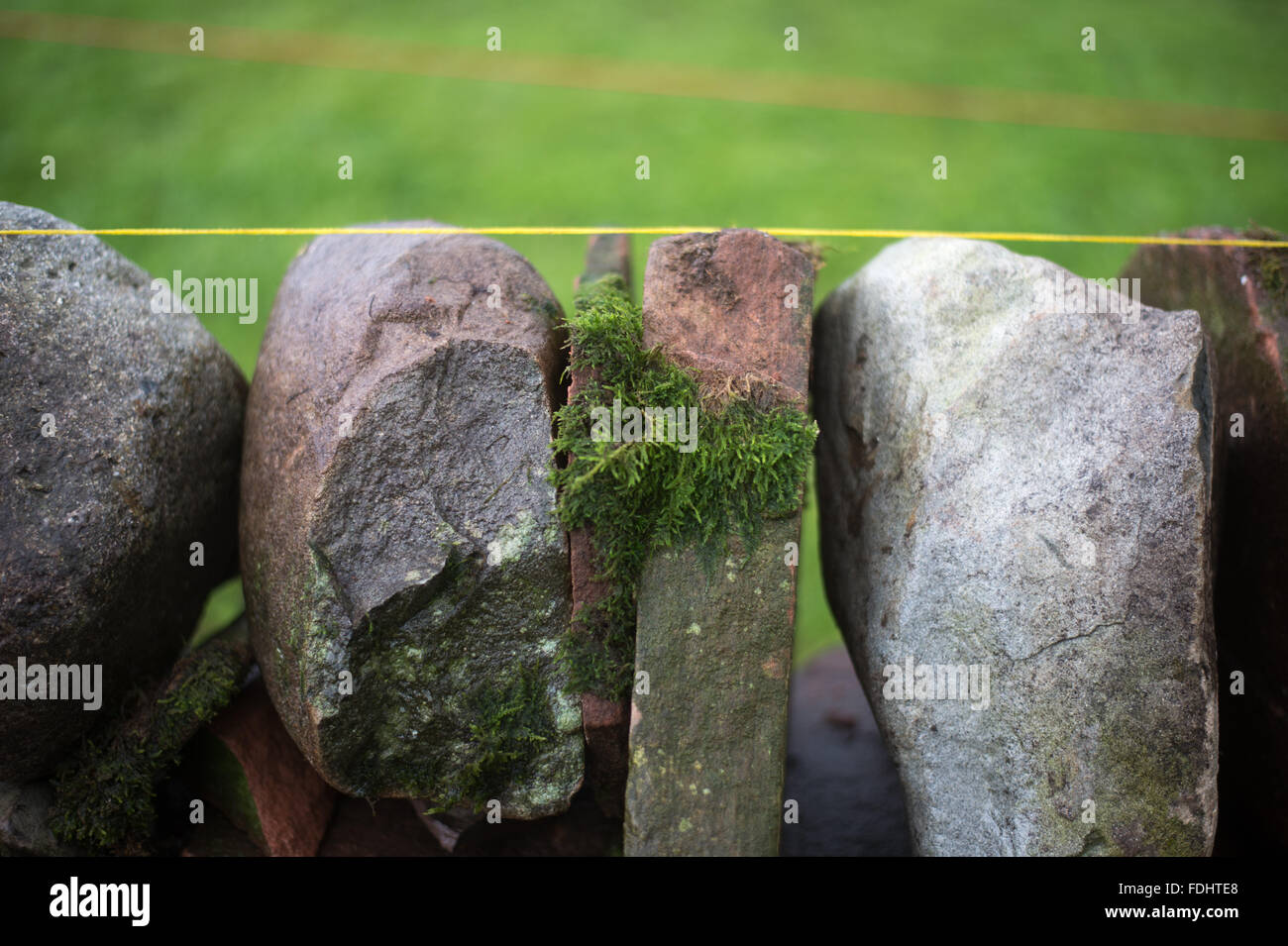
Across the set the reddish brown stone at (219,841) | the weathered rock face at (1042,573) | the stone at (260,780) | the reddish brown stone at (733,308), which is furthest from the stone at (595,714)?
the reddish brown stone at (219,841)

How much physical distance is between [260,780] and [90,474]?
1.04 metres

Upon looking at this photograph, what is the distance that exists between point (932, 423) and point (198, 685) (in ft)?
7.56

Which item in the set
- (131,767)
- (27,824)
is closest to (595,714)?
(131,767)

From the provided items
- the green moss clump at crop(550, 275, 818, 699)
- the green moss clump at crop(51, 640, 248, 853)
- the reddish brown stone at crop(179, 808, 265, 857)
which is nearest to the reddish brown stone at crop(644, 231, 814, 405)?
the green moss clump at crop(550, 275, 818, 699)

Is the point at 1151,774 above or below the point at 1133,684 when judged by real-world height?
below

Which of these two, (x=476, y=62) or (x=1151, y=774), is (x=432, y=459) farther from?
(x=476, y=62)

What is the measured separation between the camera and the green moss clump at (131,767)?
8.29 ft

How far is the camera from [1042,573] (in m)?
2.32

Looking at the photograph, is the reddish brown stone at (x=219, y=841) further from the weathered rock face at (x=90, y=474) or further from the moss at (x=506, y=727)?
the moss at (x=506, y=727)

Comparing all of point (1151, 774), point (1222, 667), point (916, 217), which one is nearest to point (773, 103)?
point (916, 217)

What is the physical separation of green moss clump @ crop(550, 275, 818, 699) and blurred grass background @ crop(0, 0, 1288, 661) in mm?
3425

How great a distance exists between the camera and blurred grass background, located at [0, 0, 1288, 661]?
250 inches

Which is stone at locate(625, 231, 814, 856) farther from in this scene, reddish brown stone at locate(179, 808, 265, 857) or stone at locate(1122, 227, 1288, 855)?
→ stone at locate(1122, 227, 1288, 855)

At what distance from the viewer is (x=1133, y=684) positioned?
2.26 m
